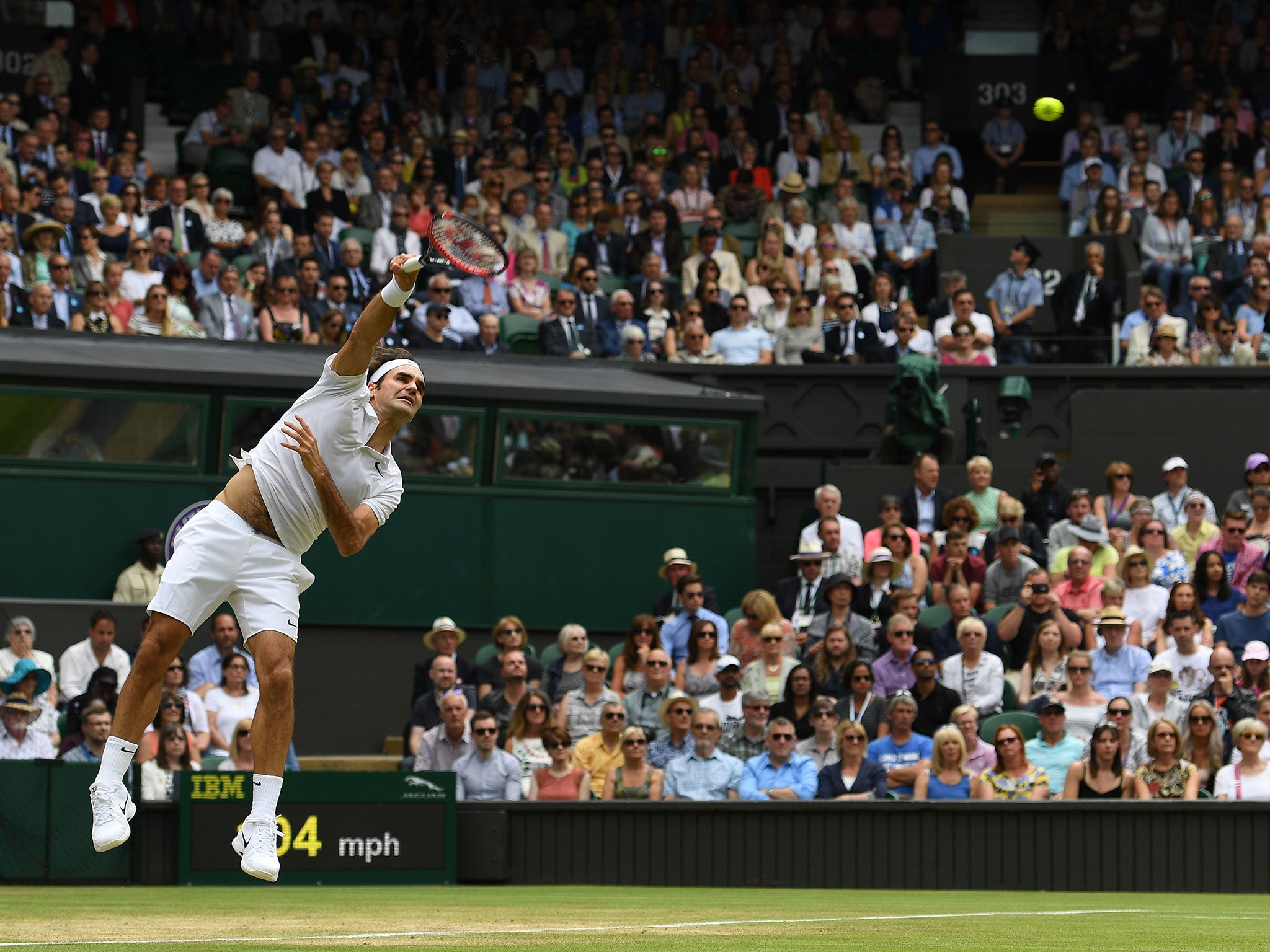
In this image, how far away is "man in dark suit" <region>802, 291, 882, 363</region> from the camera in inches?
712

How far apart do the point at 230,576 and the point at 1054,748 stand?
6893 mm

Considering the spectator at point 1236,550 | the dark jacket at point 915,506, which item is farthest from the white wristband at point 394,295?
the dark jacket at point 915,506

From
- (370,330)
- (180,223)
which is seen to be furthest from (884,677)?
(180,223)

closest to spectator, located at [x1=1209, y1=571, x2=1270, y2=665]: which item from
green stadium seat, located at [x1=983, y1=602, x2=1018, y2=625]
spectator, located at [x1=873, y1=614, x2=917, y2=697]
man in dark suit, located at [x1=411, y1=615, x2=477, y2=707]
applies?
green stadium seat, located at [x1=983, y1=602, x2=1018, y2=625]

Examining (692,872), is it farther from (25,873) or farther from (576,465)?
(576,465)

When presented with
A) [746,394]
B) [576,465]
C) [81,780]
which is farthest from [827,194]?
[81,780]

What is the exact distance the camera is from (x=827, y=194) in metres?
20.9

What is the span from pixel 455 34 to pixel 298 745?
9938 millimetres

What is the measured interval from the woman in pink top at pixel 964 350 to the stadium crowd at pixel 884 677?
6.55 ft

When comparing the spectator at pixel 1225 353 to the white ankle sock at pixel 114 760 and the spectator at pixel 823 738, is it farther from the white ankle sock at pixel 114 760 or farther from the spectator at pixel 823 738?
the white ankle sock at pixel 114 760

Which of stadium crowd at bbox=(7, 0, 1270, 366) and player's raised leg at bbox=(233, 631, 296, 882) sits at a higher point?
stadium crowd at bbox=(7, 0, 1270, 366)

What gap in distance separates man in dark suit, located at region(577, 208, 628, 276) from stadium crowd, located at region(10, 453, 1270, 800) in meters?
4.21

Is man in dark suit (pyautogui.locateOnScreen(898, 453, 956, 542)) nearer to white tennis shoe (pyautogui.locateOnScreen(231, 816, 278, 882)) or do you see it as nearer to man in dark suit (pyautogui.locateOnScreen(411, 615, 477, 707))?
man in dark suit (pyautogui.locateOnScreen(411, 615, 477, 707))

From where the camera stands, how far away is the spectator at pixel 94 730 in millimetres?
12109
